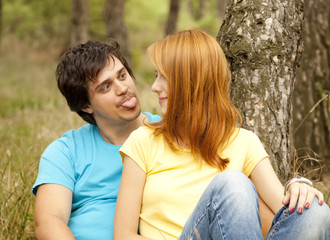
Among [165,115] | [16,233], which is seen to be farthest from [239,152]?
[16,233]

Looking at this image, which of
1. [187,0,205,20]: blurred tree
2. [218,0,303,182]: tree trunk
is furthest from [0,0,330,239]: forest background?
[187,0,205,20]: blurred tree

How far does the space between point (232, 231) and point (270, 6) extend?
4.86 ft

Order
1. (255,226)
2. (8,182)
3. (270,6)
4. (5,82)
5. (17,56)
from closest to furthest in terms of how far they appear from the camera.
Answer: (255,226) → (270,6) → (8,182) → (5,82) → (17,56)

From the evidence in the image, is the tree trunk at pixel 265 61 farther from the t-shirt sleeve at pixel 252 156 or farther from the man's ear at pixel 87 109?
the man's ear at pixel 87 109

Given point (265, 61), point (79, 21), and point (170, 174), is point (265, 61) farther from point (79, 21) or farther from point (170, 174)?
point (79, 21)

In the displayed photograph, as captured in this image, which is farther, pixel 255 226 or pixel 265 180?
pixel 265 180

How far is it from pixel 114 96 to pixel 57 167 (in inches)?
19.9

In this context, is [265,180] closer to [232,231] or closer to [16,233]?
[232,231]

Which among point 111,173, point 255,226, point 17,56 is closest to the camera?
point 255,226

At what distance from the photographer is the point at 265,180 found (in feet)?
7.93

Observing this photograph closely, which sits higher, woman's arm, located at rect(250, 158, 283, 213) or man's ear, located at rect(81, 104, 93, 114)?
man's ear, located at rect(81, 104, 93, 114)

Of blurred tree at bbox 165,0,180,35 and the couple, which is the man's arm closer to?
the couple

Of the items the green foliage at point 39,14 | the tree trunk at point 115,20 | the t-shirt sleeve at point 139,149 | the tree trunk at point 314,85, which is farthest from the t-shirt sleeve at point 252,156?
the green foliage at point 39,14

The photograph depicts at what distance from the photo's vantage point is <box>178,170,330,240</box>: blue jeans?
6.89 feet
